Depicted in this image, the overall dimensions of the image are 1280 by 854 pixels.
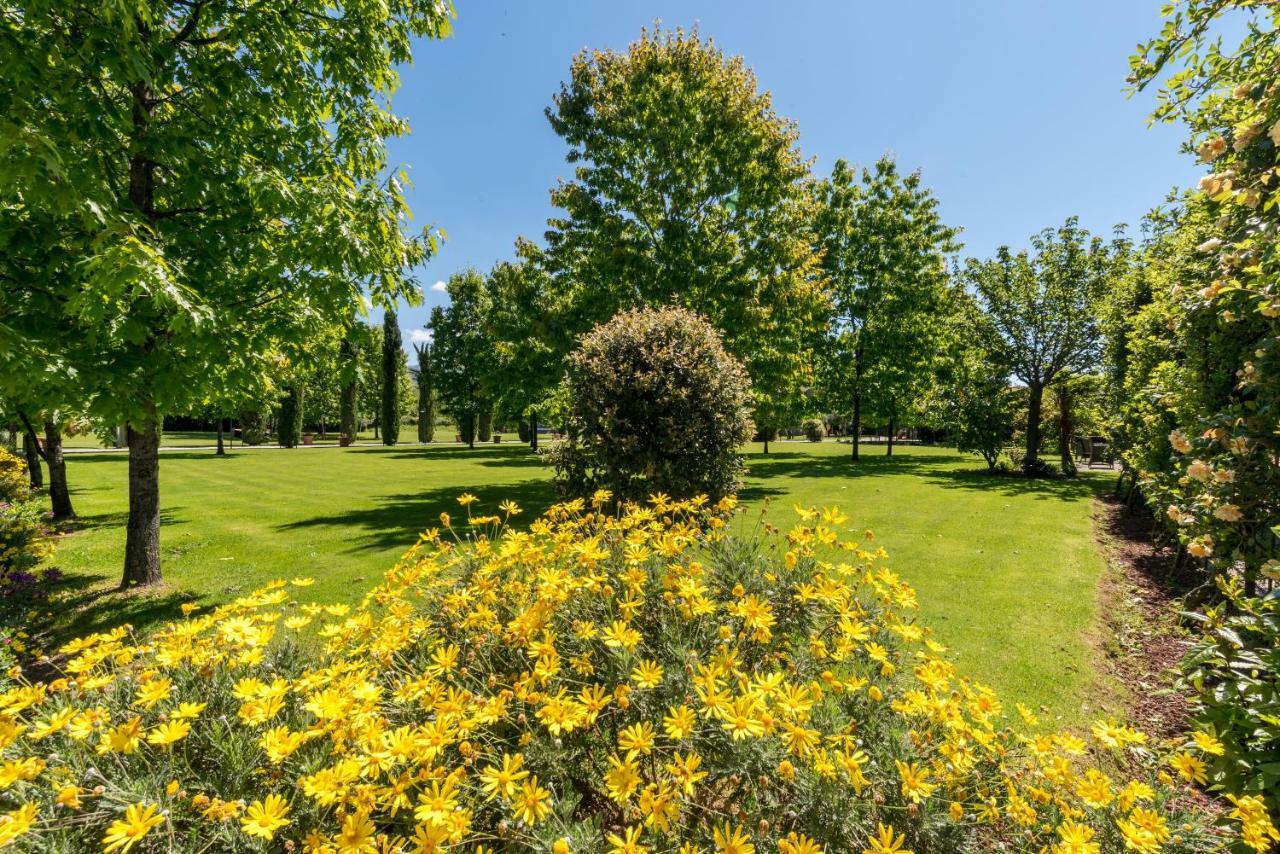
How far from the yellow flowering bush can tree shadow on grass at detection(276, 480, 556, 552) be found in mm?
6359

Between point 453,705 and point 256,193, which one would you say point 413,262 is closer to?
point 256,193

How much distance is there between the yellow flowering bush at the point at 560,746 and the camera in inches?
63.7

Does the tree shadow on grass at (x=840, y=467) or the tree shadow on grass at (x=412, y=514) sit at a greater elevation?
the tree shadow on grass at (x=840, y=467)

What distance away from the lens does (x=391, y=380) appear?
4025cm

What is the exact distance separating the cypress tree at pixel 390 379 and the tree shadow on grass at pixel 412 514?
27.3m

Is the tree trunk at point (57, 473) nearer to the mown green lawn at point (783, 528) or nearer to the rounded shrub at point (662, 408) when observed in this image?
the mown green lawn at point (783, 528)

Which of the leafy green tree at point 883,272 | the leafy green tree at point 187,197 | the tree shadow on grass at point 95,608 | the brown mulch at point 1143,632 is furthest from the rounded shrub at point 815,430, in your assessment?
the tree shadow on grass at point 95,608

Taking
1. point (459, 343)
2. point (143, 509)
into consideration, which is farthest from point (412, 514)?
point (459, 343)

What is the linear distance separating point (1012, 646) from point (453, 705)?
5.61m

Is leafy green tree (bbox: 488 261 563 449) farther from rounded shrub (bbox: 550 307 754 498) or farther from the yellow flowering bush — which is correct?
the yellow flowering bush

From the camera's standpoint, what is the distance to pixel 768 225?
14.1 metres

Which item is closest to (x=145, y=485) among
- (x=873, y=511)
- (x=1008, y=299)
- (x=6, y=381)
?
(x=6, y=381)

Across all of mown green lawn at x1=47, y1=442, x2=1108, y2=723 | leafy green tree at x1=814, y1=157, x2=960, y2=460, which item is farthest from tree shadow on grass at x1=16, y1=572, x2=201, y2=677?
leafy green tree at x1=814, y1=157, x2=960, y2=460

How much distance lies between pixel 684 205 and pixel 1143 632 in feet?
40.5
